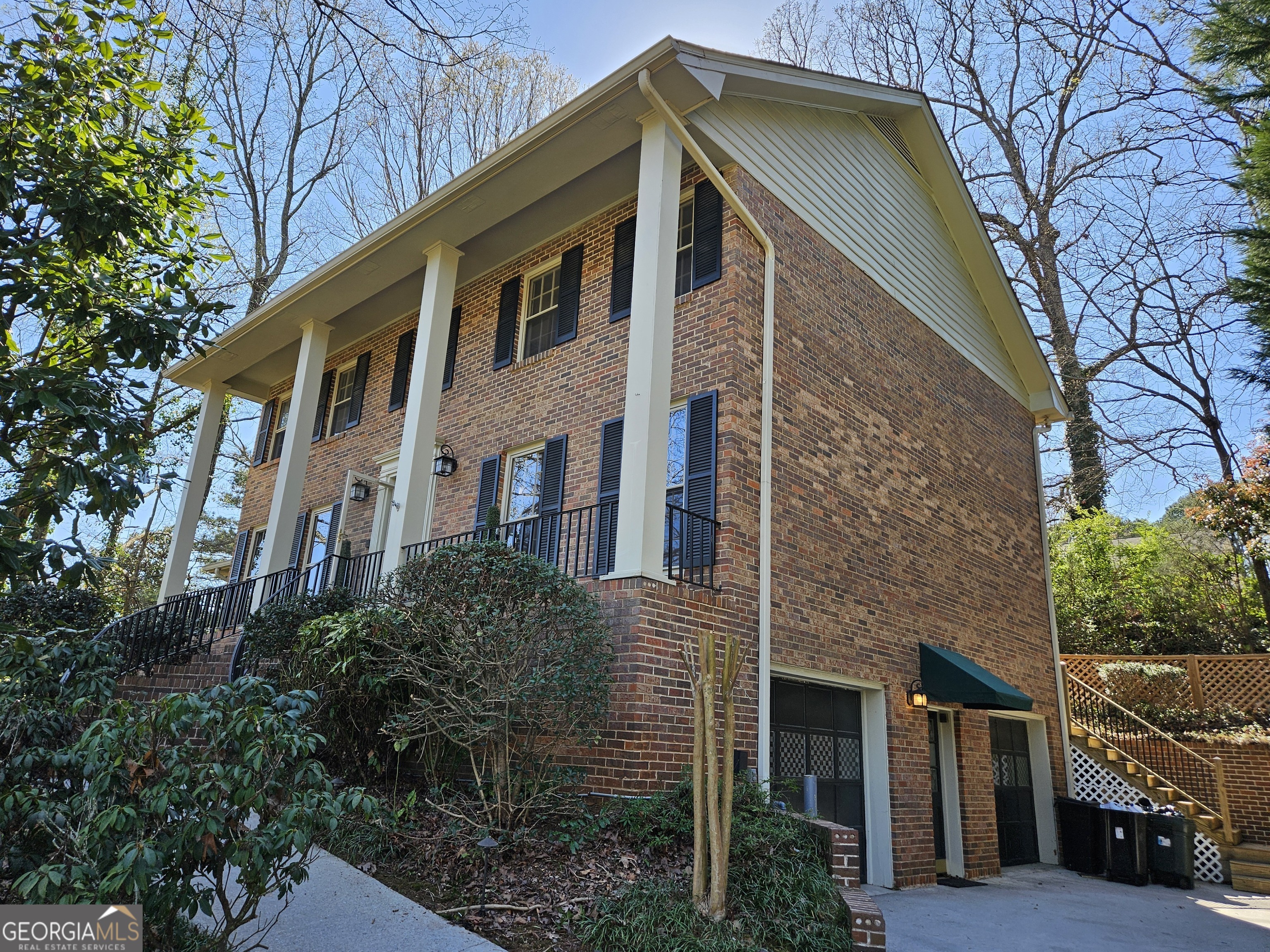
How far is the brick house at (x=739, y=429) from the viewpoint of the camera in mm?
7367

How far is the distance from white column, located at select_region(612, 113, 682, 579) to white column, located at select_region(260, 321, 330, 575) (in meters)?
5.99

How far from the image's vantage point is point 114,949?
3.12m

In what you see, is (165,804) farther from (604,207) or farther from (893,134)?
(893,134)

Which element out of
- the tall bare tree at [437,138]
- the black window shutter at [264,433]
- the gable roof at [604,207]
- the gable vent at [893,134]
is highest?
the tall bare tree at [437,138]

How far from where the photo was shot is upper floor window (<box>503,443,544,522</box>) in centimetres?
965

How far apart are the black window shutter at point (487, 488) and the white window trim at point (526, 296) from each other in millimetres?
1283

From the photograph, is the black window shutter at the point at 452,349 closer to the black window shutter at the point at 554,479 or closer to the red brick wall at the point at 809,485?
the red brick wall at the point at 809,485

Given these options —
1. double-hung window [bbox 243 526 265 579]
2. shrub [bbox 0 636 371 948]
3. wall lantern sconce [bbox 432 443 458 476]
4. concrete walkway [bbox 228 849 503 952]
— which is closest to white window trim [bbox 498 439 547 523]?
wall lantern sconce [bbox 432 443 458 476]

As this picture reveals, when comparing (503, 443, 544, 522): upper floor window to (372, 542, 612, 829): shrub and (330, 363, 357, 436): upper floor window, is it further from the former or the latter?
(330, 363, 357, 436): upper floor window

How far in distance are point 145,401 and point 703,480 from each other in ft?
15.1

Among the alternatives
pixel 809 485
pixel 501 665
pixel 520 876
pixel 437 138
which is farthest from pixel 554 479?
pixel 437 138

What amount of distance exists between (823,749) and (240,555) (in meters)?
10.6

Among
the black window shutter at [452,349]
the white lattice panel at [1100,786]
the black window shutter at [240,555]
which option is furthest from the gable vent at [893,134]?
the black window shutter at [240,555]

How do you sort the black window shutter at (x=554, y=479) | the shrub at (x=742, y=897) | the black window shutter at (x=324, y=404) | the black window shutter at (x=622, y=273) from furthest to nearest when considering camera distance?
the black window shutter at (x=324, y=404) < the black window shutter at (x=622, y=273) < the black window shutter at (x=554, y=479) < the shrub at (x=742, y=897)
